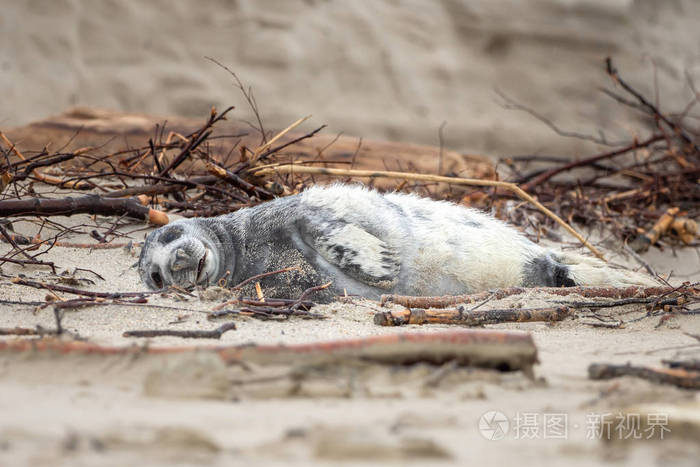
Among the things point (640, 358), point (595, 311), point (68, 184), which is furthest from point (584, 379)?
point (68, 184)

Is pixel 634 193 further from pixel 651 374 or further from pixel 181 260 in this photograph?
pixel 651 374

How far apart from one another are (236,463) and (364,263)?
2006 mm

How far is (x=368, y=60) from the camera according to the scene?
10180 millimetres

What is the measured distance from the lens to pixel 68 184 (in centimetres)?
464

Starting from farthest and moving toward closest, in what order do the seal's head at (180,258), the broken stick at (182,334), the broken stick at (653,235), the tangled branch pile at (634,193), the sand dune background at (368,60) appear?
the sand dune background at (368,60), the tangled branch pile at (634,193), the broken stick at (653,235), the seal's head at (180,258), the broken stick at (182,334)

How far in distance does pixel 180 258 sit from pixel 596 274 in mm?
2024

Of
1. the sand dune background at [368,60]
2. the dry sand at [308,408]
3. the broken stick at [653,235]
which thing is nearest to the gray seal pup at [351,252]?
the dry sand at [308,408]

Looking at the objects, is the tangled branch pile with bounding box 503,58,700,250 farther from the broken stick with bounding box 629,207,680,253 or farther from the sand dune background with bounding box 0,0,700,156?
the sand dune background with bounding box 0,0,700,156

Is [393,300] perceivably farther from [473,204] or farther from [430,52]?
[430,52]

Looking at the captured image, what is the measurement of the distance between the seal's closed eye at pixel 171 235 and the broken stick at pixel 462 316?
1087 mm

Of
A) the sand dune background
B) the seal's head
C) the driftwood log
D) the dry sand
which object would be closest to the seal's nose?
the seal's head

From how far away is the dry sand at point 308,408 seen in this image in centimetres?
141

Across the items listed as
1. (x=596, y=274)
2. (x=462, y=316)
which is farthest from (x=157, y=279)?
(x=596, y=274)

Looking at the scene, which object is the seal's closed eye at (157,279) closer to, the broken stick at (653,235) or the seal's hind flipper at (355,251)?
the seal's hind flipper at (355,251)
